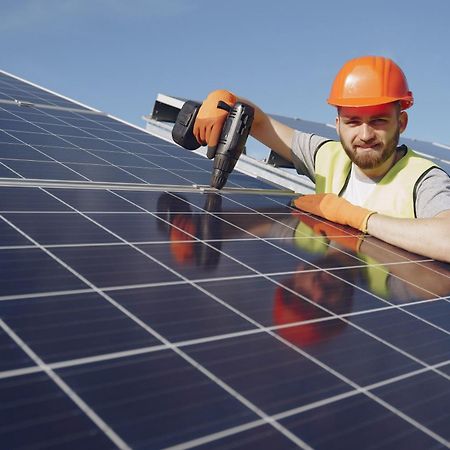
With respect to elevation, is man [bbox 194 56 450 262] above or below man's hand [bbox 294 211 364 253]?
above

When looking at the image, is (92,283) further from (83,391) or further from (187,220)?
(187,220)

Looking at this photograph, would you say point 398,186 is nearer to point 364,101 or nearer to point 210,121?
point 364,101

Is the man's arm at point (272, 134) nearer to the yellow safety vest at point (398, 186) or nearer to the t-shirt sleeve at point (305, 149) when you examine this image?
the t-shirt sleeve at point (305, 149)

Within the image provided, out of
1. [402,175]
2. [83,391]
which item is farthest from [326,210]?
[83,391]

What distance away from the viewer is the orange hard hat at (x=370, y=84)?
5.82 meters

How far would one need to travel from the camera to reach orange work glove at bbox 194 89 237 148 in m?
6.10

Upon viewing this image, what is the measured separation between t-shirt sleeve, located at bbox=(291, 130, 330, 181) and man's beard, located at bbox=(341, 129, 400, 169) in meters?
0.94

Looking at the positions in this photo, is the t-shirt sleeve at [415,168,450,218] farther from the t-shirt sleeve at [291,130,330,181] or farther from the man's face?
the t-shirt sleeve at [291,130,330,181]

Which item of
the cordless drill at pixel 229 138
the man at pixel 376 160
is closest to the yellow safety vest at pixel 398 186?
the man at pixel 376 160

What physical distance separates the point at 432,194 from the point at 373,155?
26.2 inches

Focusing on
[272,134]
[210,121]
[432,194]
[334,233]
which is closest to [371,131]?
[432,194]

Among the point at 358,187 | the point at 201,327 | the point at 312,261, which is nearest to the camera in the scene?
the point at 201,327

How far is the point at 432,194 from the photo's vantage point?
5777 mm

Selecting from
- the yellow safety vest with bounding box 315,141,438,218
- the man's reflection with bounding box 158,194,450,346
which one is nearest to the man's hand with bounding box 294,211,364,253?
the man's reflection with bounding box 158,194,450,346
